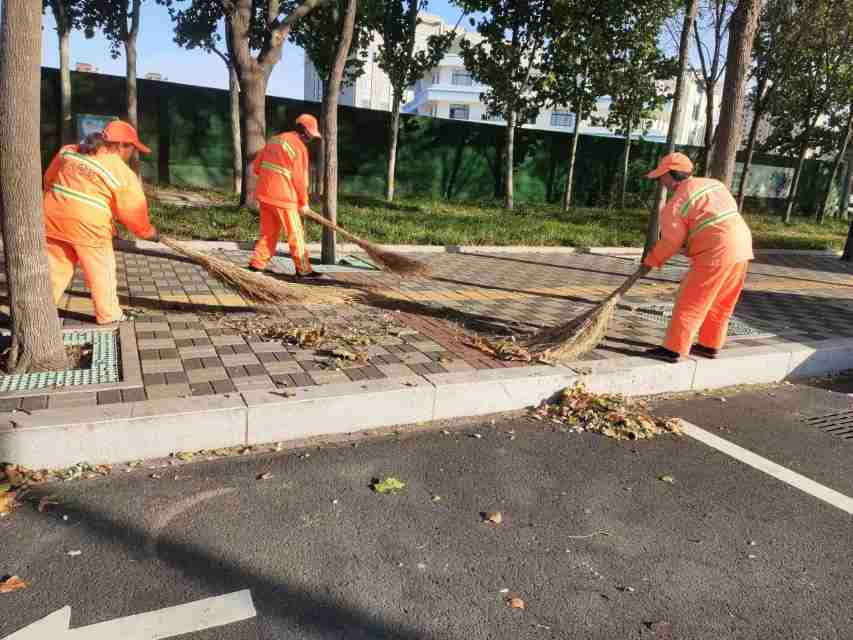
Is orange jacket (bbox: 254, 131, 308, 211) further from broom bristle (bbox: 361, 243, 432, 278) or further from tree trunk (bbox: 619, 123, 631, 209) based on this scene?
tree trunk (bbox: 619, 123, 631, 209)

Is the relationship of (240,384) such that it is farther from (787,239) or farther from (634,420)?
(787,239)

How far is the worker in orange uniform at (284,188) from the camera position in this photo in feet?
22.4

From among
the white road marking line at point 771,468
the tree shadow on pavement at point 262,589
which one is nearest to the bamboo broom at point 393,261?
the white road marking line at point 771,468

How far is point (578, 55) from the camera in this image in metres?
15.8

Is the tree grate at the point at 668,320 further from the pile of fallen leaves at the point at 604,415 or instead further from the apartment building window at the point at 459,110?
the apartment building window at the point at 459,110

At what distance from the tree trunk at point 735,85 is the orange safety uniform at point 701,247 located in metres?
2.09

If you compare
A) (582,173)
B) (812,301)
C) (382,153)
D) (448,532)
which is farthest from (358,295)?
(582,173)

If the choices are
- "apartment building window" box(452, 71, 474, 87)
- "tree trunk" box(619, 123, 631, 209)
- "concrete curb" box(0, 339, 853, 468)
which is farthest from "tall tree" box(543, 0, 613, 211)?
"apartment building window" box(452, 71, 474, 87)

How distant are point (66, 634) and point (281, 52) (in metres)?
10.7

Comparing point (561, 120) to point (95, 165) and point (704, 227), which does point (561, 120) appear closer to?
point (704, 227)

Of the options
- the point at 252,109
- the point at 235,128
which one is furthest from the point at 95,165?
the point at 235,128

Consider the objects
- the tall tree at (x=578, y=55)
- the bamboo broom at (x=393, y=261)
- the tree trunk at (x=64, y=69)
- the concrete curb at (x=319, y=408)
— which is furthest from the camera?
the tall tree at (x=578, y=55)

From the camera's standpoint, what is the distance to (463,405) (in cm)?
407

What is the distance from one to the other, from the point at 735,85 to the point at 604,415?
4.45 metres
